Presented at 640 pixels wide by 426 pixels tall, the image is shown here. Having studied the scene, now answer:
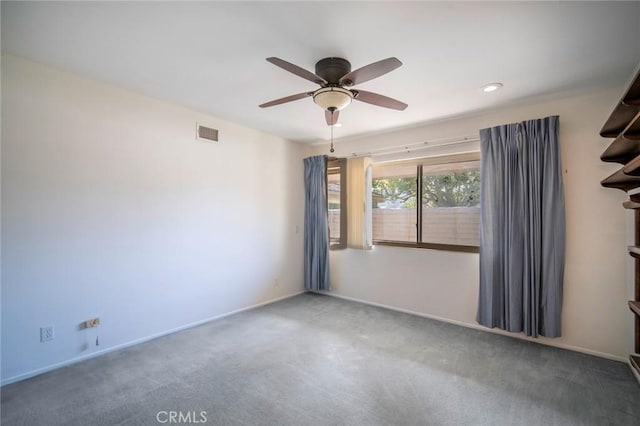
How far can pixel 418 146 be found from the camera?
3912mm

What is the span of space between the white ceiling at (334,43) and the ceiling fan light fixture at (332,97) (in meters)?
0.26

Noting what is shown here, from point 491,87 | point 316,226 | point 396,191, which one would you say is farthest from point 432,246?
point 491,87

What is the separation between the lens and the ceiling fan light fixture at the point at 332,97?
85.8 inches

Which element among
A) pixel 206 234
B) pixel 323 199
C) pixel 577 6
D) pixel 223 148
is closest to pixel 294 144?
pixel 323 199

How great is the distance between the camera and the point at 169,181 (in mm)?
3273

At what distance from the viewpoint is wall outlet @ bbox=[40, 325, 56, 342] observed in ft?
8.02

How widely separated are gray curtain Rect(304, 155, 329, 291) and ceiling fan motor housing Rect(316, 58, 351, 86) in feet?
8.12

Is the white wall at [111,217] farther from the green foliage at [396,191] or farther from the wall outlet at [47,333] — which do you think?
the green foliage at [396,191]

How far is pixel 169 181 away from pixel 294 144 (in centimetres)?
220

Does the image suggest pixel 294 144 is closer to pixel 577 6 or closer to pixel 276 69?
pixel 276 69

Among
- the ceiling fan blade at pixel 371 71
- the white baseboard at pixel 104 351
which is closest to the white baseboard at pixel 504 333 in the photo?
the white baseboard at pixel 104 351

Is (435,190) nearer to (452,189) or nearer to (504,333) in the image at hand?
(452,189)

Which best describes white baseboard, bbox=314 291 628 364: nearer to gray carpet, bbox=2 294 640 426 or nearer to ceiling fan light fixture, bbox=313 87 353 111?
gray carpet, bbox=2 294 640 426

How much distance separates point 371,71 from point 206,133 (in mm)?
2418
